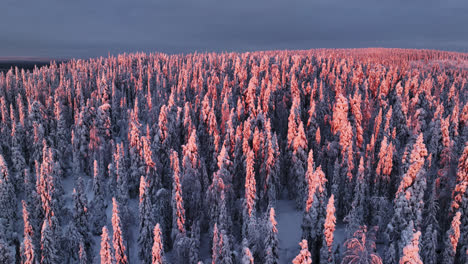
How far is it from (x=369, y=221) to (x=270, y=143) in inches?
733

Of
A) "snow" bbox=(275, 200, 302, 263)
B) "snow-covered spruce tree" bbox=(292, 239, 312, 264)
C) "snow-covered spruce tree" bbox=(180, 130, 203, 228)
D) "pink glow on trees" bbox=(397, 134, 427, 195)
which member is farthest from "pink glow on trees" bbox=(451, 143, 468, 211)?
"snow-covered spruce tree" bbox=(180, 130, 203, 228)

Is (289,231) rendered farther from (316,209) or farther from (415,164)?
(415,164)

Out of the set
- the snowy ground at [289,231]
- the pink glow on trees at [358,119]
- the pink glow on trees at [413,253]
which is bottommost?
the snowy ground at [289,231]

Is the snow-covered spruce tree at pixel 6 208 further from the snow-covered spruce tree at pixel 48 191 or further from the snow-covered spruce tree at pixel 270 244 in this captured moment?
the snow-covered spruce tree at pixel 270 244

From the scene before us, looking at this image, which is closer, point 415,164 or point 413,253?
point 413,253

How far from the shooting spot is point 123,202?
43.2m

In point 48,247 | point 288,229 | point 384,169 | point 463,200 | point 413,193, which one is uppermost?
point 384,169

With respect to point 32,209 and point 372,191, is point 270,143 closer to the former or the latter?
point 372,191

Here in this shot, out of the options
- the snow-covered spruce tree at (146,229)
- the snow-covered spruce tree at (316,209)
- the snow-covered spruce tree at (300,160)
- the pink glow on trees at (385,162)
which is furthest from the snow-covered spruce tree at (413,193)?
the snow-covered spruce tree at (146,229)

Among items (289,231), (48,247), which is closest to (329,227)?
(289,231)

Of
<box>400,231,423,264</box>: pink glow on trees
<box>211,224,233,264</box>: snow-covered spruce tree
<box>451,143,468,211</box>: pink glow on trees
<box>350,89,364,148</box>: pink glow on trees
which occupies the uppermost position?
<box>350,89,364,148</box>: pink glow on trees

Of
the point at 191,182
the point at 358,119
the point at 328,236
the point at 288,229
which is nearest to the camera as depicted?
A: the point at 328,236

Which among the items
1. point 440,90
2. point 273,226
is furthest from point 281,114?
point 440,90

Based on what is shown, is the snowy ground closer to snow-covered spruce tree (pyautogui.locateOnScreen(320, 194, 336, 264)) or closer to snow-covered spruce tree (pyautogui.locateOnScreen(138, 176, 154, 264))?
snow-covered spruce tree (pyautogui.locateOnScreen(320, 194, 336, 264))
